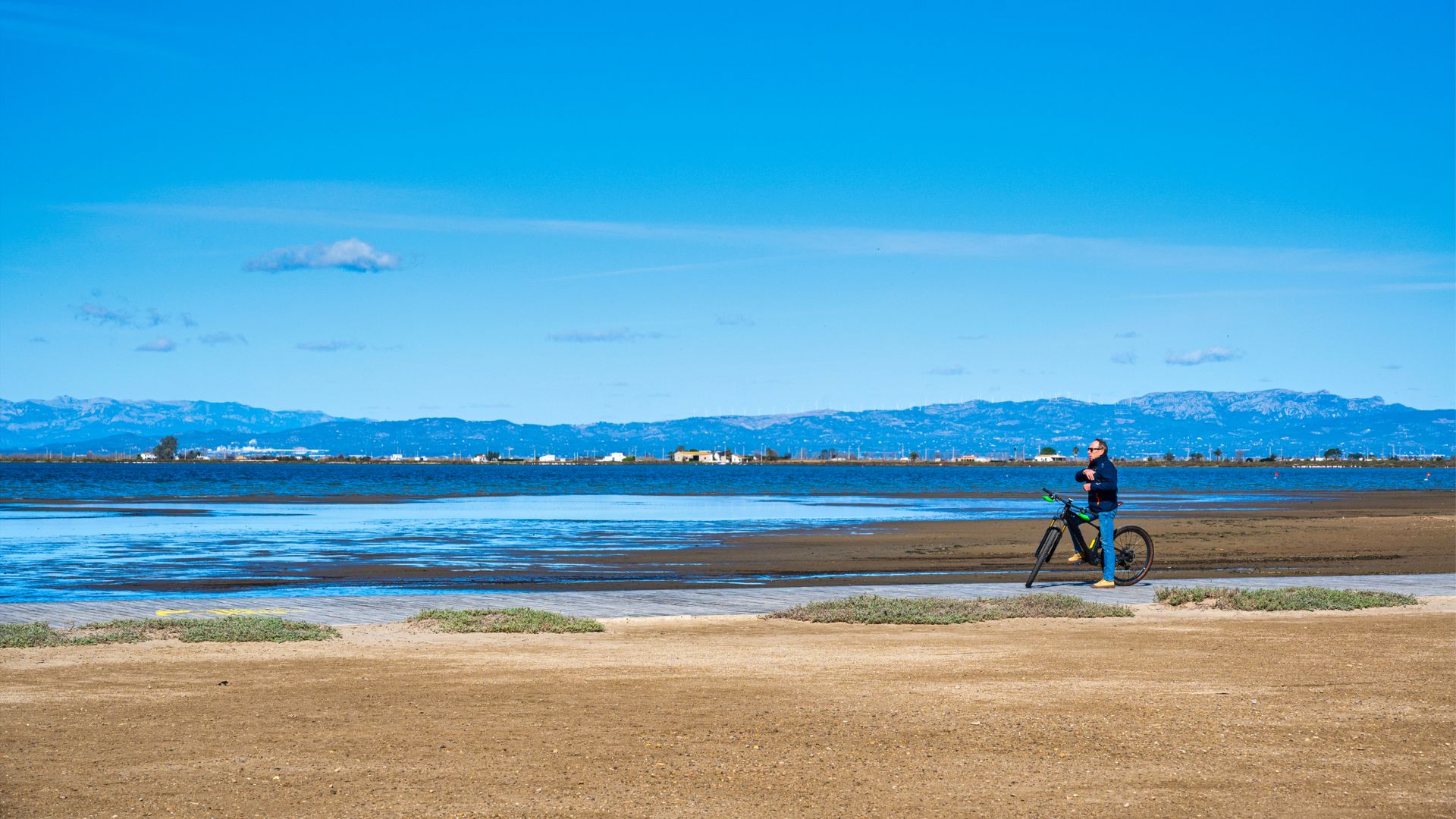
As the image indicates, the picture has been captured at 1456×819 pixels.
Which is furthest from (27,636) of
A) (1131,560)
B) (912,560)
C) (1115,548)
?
(912,560)

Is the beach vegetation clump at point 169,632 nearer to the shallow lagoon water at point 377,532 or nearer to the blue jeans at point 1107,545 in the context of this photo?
the shallow lagoon water at point 377,532

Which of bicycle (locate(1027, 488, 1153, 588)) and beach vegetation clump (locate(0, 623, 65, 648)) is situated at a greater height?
bicycle (locate(1027, 488, 1153, 588))

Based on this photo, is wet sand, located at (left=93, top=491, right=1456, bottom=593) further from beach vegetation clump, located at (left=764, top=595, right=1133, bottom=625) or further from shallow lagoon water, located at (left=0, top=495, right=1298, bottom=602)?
beach vegetation clump, located at (left=764, top=595, right=1133, bottom=625)

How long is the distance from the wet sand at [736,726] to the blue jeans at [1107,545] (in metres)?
5.47

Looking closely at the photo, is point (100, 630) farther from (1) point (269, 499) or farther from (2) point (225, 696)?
(1) point (269, 499)

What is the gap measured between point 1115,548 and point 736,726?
39.0ft

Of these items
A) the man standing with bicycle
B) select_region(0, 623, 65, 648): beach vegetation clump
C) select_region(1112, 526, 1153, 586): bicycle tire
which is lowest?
select_region(0, 623, 65, 648): beach vegetation clump

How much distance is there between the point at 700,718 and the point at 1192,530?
104 ft

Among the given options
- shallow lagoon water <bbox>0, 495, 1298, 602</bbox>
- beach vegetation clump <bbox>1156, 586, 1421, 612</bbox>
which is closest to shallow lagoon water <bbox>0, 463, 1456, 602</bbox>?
shallow lagoon water <bbox>0, 495, 1298, 602</bbox>

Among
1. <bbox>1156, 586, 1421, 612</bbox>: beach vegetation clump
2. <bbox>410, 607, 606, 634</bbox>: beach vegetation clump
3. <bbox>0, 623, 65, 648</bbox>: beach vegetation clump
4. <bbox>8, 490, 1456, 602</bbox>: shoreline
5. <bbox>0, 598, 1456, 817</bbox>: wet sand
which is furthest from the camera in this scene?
<bbox>8, 490, 1456, 602</bbox>: shoreline

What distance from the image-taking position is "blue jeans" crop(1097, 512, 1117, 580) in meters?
19.1

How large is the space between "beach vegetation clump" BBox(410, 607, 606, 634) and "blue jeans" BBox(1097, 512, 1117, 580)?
7978 millimetres

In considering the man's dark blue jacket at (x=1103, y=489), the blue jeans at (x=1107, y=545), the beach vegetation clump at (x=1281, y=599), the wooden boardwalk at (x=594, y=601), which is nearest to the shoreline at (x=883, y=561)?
the wooden boardwalk at (x=594, y=601)

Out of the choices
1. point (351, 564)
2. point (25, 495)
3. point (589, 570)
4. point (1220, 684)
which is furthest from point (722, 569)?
point (25, 495)
